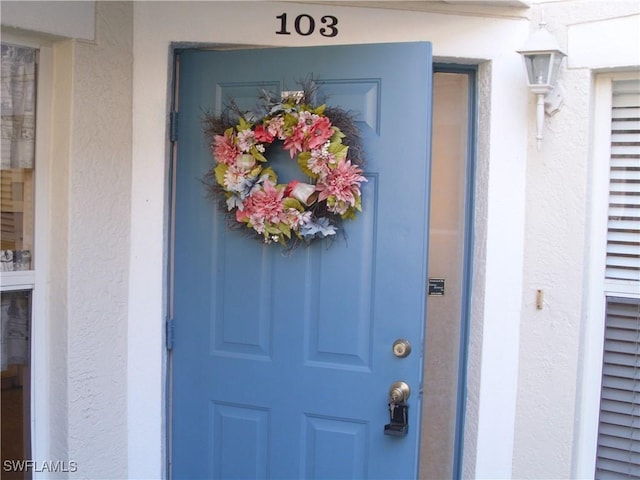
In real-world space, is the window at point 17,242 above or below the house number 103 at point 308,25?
below

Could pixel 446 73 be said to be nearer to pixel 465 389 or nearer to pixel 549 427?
pixel 465 389

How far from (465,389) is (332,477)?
0.65 m

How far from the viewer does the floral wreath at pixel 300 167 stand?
2.34m

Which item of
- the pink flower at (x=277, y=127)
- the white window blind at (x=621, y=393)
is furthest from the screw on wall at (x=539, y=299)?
the pink flower at (x=277, y=127)

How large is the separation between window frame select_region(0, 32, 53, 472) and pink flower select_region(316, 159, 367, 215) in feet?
3.54

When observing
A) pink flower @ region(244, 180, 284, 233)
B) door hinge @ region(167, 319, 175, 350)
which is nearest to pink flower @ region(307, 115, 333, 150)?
pink flower @ region(244, 180, 284, 233)

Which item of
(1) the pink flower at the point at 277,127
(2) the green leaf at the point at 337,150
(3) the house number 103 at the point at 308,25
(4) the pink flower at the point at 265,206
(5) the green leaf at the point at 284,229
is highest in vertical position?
(3) the house number 103 at the point at 308,25

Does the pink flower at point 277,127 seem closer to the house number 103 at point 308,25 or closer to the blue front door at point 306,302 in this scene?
the blue front door at point 306,302

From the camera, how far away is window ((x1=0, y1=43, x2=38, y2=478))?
2334mm

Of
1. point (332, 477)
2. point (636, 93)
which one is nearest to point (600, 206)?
point (636, 93)

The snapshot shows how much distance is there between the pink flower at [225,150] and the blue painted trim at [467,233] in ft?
2.92

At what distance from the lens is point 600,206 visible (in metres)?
2.46

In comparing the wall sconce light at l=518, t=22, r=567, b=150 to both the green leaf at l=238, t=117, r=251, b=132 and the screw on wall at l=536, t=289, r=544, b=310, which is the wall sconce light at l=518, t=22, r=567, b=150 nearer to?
the screw on wall at l=536, t=289, r=544, b=310

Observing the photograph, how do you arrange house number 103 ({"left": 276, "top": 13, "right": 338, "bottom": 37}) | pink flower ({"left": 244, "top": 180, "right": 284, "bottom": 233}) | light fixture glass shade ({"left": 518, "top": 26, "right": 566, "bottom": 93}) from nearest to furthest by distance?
light fixture glass shade ({"left": 518, "top": 26, "right": 566, "bottom": 93}), pink flower ({"left": 244, "top": 180, "right": 284, "bottom": 233}), house number 103 ({"left": 276, "top": 13, "right": 338, "bottom": 37})
